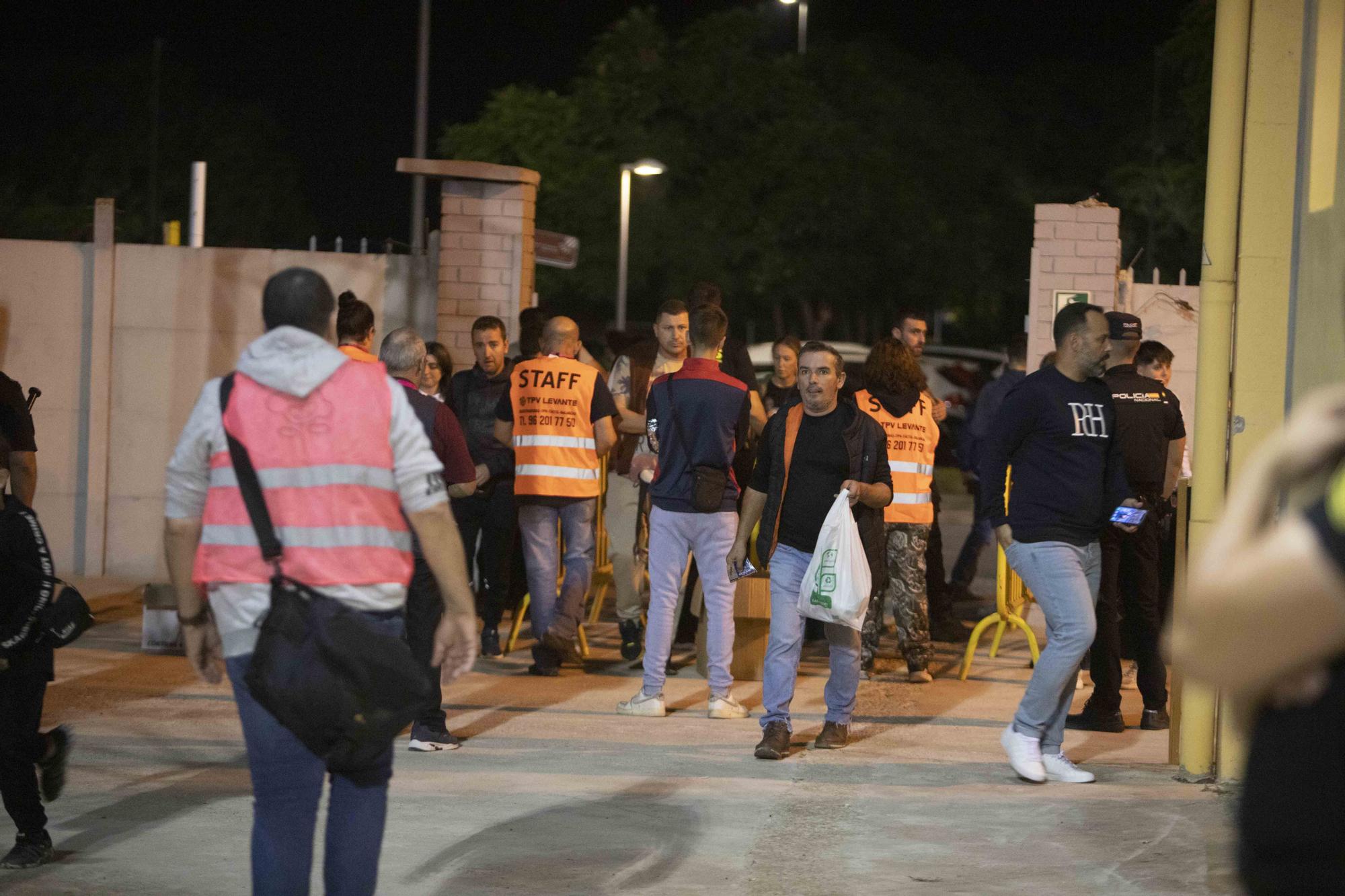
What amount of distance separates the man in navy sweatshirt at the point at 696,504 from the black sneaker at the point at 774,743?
0.86 m

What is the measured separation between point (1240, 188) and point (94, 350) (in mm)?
8360

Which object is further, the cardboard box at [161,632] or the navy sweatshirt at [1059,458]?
the cardboard box at [161,632]

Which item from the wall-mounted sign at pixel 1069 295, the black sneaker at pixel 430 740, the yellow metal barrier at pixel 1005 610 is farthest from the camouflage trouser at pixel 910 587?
the black sneaker at pixel 430 740

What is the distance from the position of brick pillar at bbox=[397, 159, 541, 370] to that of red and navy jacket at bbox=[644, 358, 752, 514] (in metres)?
3.59

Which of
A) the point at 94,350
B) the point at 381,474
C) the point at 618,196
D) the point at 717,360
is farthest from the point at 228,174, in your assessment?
the point at 381,474

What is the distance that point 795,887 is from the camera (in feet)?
17.7

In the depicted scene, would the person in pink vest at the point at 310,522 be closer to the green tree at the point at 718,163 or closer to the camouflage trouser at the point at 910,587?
the camouflage trouser at the point at 910,587

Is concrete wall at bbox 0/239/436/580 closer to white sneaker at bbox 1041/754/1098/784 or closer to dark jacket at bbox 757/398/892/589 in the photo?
dark jacket at bbox 757/398/892/589

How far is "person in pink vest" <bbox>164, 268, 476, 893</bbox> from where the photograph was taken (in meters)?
4.04

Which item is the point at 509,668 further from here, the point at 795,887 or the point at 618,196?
the point at 618,196

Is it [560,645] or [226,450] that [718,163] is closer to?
[560,645]

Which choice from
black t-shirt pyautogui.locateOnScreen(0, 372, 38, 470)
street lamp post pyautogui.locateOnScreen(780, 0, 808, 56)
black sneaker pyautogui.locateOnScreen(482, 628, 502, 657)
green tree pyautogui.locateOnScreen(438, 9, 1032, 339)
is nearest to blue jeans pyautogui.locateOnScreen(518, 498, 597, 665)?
black sneaker pyautogui.locateOnScreen(482, 628, 502, 657)

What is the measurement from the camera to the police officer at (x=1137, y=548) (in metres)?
8.19

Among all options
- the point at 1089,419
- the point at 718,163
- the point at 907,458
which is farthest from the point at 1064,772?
the point at 718,163
